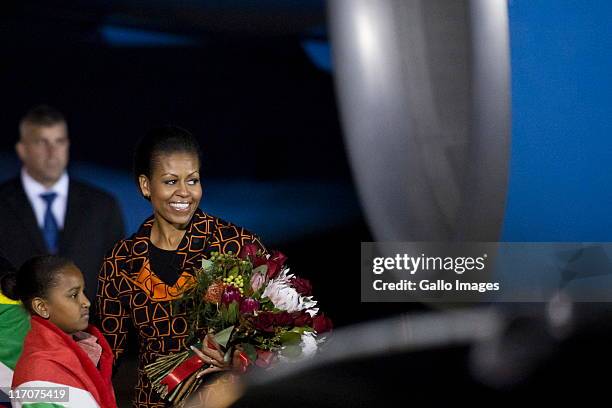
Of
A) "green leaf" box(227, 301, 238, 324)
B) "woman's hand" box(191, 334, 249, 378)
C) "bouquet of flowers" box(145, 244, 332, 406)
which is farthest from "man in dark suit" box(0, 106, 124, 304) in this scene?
"green leaf" box(227, 301, 238, 324)

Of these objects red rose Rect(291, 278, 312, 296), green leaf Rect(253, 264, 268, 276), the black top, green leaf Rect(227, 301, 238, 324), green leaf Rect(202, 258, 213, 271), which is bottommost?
green leaf Rect(227, 301, 238, 324)

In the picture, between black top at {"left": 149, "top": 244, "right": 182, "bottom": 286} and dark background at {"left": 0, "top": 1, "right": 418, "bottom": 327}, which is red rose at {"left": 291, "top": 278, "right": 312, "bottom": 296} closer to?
black top at {"left": 149, "top": 244, "right": 182, "bottom": 286}

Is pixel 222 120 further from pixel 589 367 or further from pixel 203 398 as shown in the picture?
pixel 589 367

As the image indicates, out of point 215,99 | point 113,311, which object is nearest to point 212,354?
point 113,311

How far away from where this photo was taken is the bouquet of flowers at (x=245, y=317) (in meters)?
3.01

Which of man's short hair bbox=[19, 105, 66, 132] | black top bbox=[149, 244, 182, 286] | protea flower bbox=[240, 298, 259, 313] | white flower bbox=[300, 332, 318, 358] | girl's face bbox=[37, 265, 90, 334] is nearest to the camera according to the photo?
protea flower bbox=[240, 298, 259, 313]

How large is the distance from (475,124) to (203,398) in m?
1.89

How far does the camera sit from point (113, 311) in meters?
3.29

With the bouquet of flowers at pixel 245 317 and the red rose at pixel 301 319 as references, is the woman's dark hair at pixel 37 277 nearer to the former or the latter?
the bouquet of flowers at pixel 245 317

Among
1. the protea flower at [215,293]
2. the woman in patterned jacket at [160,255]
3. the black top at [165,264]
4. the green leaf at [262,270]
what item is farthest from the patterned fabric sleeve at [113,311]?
the green leaf at [262,270]

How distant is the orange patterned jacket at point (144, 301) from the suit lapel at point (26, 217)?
1028 mm

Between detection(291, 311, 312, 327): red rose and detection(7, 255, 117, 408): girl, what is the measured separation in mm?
709

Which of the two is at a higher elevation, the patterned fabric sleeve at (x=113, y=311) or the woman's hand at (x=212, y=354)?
the patterned fabric sleeve at (x=113, y=311)

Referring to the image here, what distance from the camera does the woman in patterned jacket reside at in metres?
3.27
